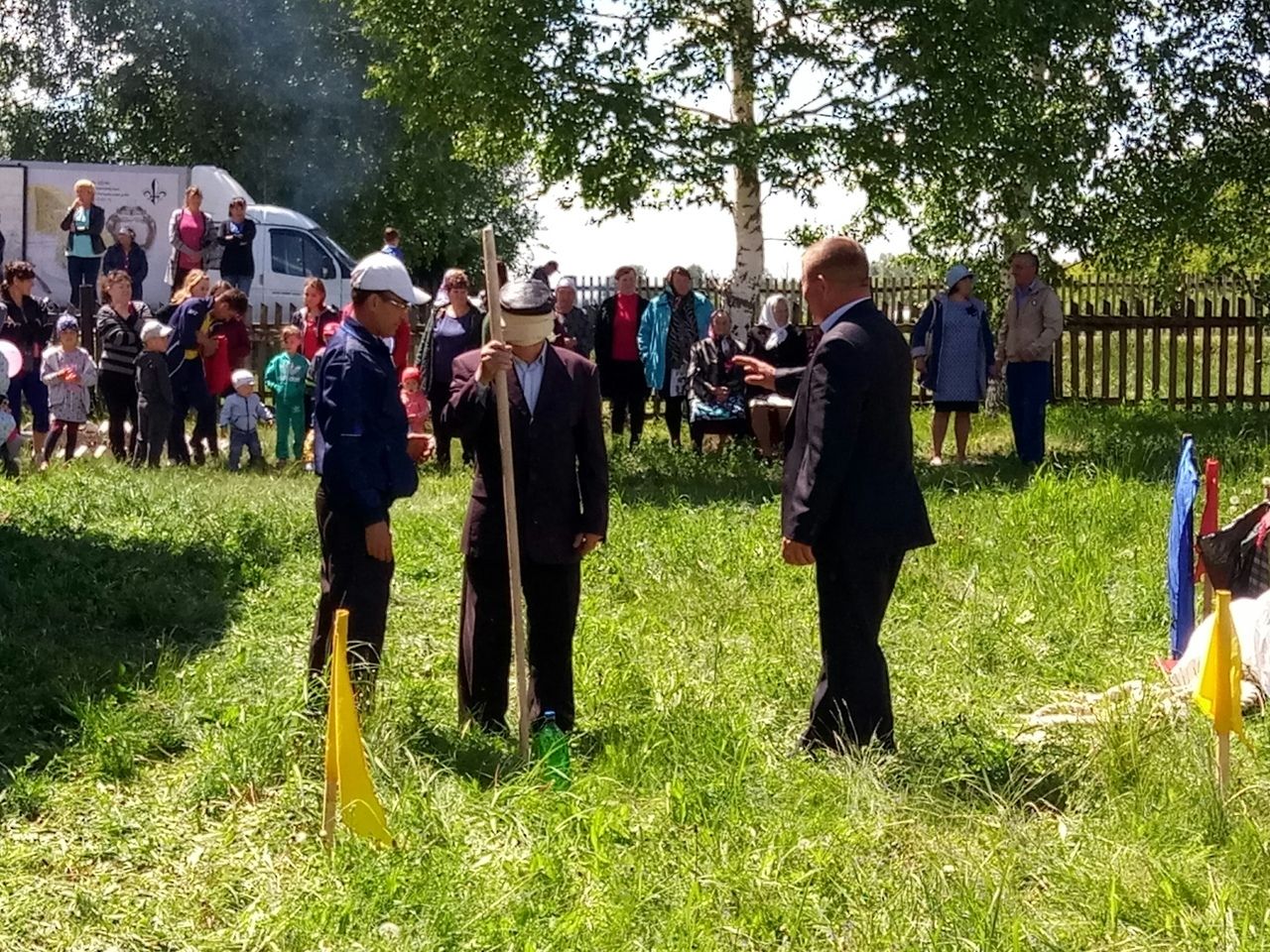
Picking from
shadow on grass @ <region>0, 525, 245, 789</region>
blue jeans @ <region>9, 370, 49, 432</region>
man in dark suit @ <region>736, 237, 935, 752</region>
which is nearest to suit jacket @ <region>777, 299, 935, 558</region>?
Answer: man in dark suit @ <region>736, 237, 935, 752</region>

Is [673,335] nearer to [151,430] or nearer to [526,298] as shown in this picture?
[151,430]

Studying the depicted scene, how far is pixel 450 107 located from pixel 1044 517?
23.4ft

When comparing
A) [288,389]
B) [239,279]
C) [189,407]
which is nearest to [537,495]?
[288,389]

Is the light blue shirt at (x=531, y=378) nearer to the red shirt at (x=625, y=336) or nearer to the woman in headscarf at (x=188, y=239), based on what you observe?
the red shirt at (x=625, y=336)

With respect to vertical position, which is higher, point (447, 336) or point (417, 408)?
point (447, 336)

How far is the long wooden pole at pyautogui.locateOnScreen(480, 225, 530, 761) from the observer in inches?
224

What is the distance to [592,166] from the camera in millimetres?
14477

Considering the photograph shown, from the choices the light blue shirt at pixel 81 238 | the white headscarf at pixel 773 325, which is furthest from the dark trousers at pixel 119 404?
the white headscarf at pixel 773 325

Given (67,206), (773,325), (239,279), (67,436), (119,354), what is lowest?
(67,436)

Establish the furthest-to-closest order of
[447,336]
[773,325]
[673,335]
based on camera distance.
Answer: [673,335]
[773,325]
[447,336]

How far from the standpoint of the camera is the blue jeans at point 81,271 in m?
19.8

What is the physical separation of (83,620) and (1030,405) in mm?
8907

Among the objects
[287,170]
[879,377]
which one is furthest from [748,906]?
[287,170]

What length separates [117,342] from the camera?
48.0 feet
